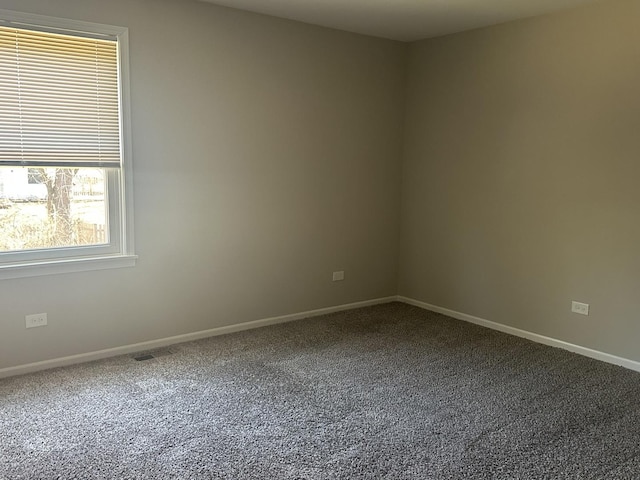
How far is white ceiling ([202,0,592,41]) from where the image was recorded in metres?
3.93

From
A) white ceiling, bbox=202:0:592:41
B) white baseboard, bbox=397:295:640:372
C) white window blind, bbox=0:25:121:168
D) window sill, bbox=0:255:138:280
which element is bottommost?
white baseboard, bbox=397:295:640:372

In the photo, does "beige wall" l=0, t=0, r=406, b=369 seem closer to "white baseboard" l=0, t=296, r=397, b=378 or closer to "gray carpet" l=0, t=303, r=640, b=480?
"white baseboard" l=0, t=296, r=397, b=378

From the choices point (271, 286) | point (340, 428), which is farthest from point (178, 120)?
point (340, 428)

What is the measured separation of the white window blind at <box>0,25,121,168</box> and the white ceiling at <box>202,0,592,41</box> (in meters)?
1.00

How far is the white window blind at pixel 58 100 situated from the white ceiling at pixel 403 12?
1003mm

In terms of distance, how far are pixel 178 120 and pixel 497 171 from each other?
2.60 metres

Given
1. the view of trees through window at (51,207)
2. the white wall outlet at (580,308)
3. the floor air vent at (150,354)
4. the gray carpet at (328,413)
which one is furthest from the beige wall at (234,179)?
the white wall outlet at (580,308)

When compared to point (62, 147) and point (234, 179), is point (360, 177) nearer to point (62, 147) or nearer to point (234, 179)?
point (234, 179)

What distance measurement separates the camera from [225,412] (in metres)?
3.12

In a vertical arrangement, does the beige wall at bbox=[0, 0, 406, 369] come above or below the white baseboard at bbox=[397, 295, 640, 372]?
above

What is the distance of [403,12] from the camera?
419 centimetres

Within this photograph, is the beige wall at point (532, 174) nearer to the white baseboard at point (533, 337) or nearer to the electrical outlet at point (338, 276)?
the white baseboard at point (533, 337)

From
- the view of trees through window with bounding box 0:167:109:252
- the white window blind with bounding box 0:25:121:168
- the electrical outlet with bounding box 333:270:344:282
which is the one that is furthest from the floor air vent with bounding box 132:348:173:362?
the electrical outlet with bounding box 333:270:344:282

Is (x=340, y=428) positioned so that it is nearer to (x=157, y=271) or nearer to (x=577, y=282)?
(x=157, y=271)
